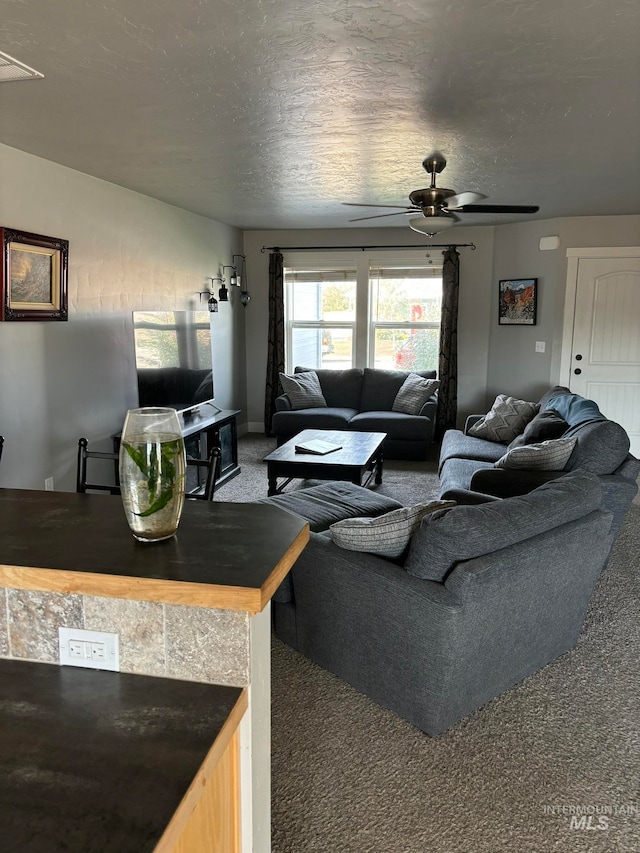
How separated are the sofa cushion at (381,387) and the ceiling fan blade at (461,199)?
3.44 metres

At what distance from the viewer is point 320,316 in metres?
7.68

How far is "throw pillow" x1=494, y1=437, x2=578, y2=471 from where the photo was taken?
362cm

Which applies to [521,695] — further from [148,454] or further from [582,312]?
[582,312]

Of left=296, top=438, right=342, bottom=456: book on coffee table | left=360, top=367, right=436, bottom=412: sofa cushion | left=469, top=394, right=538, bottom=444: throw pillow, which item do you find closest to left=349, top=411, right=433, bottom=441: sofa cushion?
left=360, top=367, right=436, bottom=412: sofa cushion

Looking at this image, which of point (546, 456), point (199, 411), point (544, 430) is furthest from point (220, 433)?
point (546, 456)

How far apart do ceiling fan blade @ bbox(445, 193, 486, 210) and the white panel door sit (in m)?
3.19

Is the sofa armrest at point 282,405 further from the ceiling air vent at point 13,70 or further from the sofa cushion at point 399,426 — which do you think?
the ceiling air vent at point 13,70

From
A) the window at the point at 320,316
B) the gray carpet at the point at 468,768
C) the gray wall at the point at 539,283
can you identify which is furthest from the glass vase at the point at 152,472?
the window at the point at 320,316

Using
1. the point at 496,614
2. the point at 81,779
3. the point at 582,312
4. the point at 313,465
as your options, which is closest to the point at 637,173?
the point at 582,312

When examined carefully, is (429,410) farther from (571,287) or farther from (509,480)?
(509,480)

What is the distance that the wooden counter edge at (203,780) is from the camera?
792mm

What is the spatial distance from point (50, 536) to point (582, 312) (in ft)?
20.2

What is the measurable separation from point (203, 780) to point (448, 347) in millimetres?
6556

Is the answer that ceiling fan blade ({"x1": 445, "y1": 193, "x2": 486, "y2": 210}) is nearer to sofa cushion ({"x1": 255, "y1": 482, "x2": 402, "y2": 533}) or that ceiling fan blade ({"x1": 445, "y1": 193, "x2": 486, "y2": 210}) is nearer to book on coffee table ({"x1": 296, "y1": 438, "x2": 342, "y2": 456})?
sofa cushion ({"x1": 255, "y1": 482, "x2": 402, "y2": 533})
